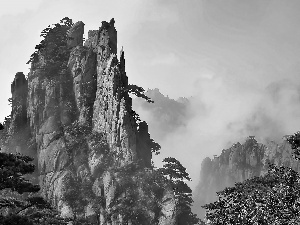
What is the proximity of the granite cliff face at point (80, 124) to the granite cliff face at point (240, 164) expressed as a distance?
72905 millimetres

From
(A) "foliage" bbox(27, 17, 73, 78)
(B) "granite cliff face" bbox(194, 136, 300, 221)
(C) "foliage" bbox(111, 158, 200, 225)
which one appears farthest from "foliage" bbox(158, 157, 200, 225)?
(B) "granite cliff face" bbox(194, 136, 300, 221)

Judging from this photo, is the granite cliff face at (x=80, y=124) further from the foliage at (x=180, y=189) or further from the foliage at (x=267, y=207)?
the foliage at (x=267, y=207)

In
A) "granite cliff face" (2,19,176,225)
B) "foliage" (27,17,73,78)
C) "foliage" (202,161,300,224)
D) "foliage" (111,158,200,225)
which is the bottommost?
"foliage" (202,161,300,224)

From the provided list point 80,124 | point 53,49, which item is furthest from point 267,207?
point 53,49

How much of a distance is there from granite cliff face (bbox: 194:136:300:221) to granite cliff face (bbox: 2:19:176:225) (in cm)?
7291

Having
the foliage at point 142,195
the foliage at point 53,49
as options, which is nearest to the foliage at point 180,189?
the foliage at point 142,195

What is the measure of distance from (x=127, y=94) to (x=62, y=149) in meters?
15.3

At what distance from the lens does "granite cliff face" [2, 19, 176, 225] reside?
72.1m

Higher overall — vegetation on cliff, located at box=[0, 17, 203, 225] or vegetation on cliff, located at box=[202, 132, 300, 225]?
vegetation on cliff, located at box=[0, 17, 203, 225]

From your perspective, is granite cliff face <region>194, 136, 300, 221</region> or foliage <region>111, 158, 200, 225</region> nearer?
foliage <region>111, 158, 200, 225</region>

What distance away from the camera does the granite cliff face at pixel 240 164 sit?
499ft

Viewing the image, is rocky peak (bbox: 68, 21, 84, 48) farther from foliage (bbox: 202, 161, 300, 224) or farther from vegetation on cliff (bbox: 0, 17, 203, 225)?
foliage (bbox: 202, 161, 300, 224)

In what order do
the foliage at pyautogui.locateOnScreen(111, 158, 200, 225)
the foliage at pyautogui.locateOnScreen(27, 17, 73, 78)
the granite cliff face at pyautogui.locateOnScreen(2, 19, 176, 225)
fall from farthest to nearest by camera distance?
the foliage at pyautogui.locateOnScreen(27, 17, 73, 78) → the granite cliff face at pyautogui.locateOnScreen(2, 19, 176, 225) → the foliage at pyautogui.locateOnScreen(111, 158, 200, 225)

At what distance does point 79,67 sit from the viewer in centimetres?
8612
